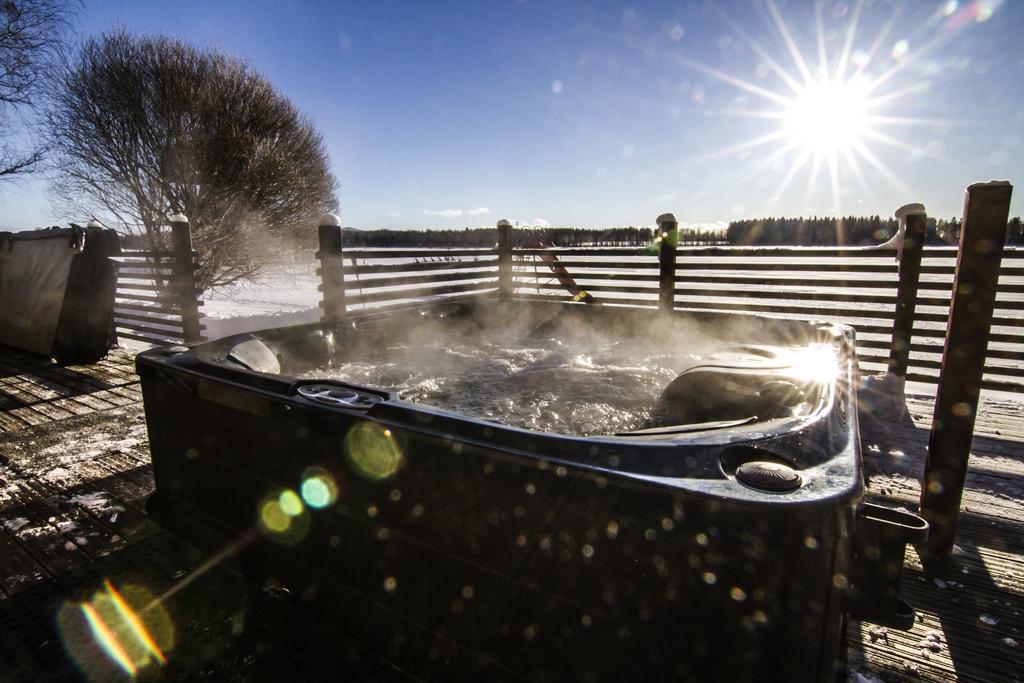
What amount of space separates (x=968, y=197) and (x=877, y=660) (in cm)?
136

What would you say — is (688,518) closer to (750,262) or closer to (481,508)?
(481,508)

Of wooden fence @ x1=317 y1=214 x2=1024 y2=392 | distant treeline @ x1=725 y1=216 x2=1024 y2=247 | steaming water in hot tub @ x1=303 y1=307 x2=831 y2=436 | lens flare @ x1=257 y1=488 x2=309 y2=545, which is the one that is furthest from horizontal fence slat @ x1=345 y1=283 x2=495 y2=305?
distant treeline @ x1=725 y1=216 x2=1024 y2=247

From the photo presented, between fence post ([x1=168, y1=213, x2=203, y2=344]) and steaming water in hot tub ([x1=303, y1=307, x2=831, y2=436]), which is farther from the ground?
fence post ([x1=168, y1=213, x2=203, y2=344])

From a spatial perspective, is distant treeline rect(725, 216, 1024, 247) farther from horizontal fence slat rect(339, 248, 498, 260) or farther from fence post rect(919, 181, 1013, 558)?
fence post rect(919, 181, 1013, 558)

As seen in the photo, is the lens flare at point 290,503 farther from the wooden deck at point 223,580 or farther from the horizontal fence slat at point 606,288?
the horizontal fence slat at point 606,288

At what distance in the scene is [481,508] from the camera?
1.01 metres

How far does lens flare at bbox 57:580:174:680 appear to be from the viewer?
4.08 feet

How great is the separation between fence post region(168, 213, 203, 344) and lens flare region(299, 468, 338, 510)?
12.7 ft

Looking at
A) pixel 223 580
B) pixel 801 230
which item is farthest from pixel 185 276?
pixel 801 230

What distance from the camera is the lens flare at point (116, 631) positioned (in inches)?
49.0

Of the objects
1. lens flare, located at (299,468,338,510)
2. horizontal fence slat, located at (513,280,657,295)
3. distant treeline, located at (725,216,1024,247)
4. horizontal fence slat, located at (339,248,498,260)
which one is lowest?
lens flare, located at (299,468,338,510)

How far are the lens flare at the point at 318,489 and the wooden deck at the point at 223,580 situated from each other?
37 cm

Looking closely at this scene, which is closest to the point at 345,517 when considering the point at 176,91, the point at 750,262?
the point at 750,262

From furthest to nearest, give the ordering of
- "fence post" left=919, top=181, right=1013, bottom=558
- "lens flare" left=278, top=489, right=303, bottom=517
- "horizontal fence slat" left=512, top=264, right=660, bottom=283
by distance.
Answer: "horizontal fence slat" left=512, top=264, right=660, bottom=283, "fence post" left=919, top=181, right=1013, bottom=558, "lens flare" left=278, top=489, right=303, bottom=517
